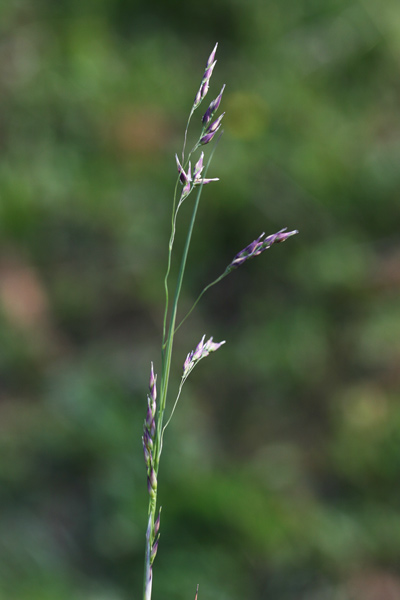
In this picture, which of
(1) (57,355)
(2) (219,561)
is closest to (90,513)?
(2) (219,561)

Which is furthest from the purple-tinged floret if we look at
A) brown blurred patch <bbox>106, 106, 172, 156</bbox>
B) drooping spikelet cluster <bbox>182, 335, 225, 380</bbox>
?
brown blurred patch <bbox>106, 106, 172, 156</bbox>

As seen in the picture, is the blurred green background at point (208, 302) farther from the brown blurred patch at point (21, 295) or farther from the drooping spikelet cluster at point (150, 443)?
the drooping spikelet cluster at point (150, 443)

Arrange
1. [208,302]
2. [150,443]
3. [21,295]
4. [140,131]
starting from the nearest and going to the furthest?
[150,443]
[21,295]
[208,302]
[140,131]

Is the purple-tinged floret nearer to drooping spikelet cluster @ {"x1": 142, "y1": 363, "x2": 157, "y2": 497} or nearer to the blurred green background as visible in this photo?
drooping spikelet cluster @ {"x1": 142, "y1": 363, "x2": 157, "y2": 497}

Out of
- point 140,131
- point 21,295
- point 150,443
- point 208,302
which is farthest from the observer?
point 140,131

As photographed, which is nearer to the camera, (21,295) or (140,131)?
(21,295)

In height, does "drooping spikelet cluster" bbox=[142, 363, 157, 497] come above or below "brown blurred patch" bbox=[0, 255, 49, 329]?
above

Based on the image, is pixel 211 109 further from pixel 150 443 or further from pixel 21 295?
pixel 21 295

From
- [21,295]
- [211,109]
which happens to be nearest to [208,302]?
[21,295]

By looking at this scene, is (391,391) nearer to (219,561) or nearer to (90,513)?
(219,561)
